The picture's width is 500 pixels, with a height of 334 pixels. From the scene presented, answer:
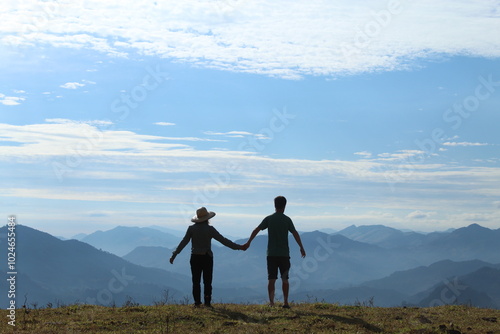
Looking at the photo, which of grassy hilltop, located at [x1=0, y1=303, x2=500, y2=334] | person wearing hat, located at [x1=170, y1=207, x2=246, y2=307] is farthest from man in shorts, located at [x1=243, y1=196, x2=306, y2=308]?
person wearing hat, located at [x1=170, y1=207, x2=246, y2=307]

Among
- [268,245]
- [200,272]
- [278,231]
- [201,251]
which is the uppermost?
[278,231]

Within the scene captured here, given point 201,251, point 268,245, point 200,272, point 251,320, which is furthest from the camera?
point 200,272

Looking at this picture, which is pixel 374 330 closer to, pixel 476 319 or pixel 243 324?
pixel 243 324

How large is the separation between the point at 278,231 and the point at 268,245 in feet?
1.67

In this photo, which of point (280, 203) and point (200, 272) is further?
point (200, 272)

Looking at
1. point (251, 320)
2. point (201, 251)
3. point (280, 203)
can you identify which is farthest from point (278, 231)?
point (251, 320)

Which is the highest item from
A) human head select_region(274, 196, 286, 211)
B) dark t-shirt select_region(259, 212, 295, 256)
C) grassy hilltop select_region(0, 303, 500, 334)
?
human head select_region(274, 196, 286, 211)

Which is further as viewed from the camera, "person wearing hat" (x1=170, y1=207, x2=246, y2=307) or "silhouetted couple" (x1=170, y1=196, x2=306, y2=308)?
"person wearing hat" (x1=170, y1=207, x2=246, y2=307)

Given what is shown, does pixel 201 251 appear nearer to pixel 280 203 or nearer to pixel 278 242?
pixel 278 242

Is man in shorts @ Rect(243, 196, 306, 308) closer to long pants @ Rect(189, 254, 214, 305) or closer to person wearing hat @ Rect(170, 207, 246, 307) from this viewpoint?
person wearing hat @ Rect(170, 207, 246, 307)

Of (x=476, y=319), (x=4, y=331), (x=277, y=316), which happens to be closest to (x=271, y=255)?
(x=277, y=316)

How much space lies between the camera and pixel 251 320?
45.9 ft

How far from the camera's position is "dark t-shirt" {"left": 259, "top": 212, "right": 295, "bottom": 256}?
15.8 metres

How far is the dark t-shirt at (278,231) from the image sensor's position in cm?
1578
